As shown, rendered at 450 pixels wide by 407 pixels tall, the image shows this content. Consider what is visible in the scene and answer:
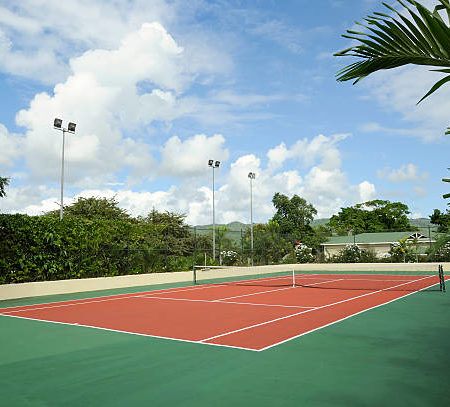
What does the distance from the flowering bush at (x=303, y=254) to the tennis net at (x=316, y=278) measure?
2432mm

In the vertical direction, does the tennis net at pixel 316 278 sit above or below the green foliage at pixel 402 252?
below

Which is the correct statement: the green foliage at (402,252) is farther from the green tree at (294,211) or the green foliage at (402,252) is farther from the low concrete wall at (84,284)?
the green tree at (294,211)

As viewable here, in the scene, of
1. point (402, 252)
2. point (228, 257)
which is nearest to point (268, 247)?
point (228, 257)

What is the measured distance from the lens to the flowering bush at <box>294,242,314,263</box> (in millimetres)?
31250

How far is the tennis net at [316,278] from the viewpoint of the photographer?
17.7 metres

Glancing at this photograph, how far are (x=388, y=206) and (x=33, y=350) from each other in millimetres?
66873

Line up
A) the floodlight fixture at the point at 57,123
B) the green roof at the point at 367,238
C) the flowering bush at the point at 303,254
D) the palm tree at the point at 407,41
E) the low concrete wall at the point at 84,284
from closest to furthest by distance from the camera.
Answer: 1. the palm tree at the point at 407,41
2. the low concrete wall at the point at 84,284
3. the floodlight fixture at the point at 57,123
4. the flowering bush at the point at 303,254
5. the green roof at the point at 367,238

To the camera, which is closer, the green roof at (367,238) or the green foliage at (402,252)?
the green foliage at (402,252)

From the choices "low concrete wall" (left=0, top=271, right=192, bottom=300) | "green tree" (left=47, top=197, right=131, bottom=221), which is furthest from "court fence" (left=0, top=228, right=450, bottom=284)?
"green tree" (left=47, top=197, right=131, bottom=221)

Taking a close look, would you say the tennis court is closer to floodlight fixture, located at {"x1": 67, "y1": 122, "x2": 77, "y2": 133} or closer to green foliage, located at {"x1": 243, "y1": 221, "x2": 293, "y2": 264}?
floodlight fixture, located at {"x1": 67, "y1": 122, "x2": 77, "y2": 133}

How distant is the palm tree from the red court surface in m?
4.58

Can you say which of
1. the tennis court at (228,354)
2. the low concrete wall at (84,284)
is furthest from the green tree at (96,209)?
the tennis court at (228,354)

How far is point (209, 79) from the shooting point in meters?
16.2

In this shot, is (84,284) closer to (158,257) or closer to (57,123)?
(158,257)
